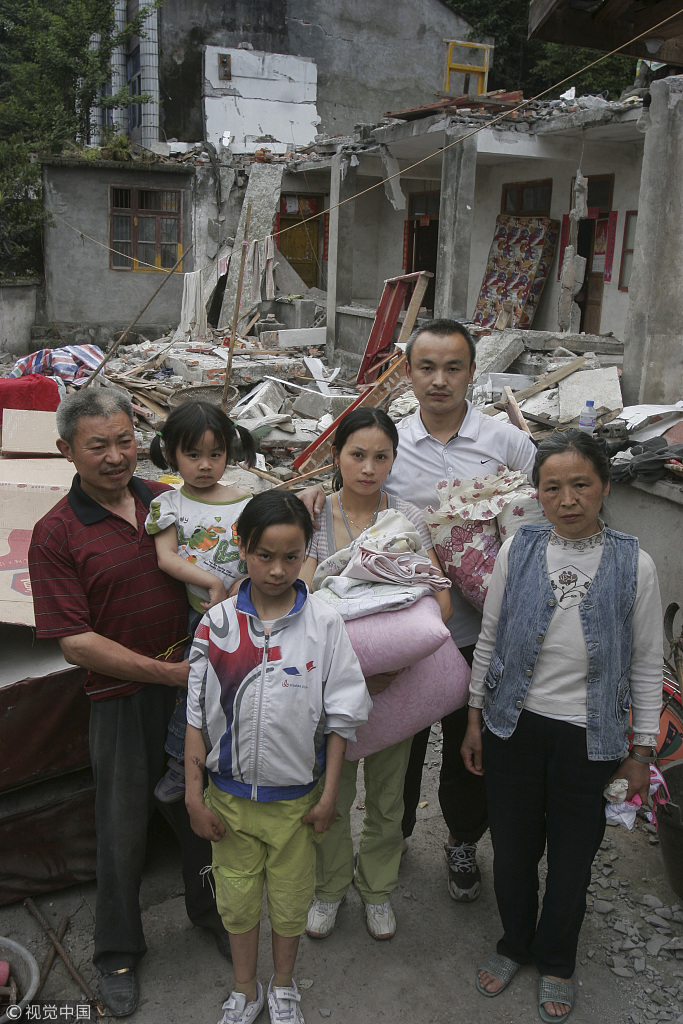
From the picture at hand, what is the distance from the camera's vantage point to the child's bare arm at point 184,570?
7.77ft

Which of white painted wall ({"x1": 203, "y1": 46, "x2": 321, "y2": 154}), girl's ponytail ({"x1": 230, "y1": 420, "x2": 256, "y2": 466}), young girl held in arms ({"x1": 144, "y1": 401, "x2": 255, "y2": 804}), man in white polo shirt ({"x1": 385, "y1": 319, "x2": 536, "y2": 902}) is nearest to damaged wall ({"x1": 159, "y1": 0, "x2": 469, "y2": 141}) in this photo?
white painted wall ({"x1": 203, "y1": 46, "x2": 321, "y2": 154})

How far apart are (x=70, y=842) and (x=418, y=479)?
1853mm

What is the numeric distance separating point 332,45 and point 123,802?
2420cm

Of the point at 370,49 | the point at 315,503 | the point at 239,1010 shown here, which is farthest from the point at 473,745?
the point at 370,49

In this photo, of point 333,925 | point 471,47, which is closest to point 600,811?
point 333,925

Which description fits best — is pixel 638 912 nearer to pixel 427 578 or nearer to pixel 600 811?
pixel 600 811

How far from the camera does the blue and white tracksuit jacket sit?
2.14 m

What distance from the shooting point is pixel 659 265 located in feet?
23.0

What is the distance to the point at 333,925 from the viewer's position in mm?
2783

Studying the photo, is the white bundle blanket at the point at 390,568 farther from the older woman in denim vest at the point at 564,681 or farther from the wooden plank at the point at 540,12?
the wooden plank at the point at 540,12

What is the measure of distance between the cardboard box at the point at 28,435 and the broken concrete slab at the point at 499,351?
6.70 metres

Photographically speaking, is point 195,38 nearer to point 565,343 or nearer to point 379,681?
point 565,343

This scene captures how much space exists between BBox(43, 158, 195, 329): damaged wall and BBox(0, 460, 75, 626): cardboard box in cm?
1506

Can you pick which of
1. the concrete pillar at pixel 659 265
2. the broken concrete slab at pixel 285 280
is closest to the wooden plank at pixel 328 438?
the concrete pillar at pixel 659 265
